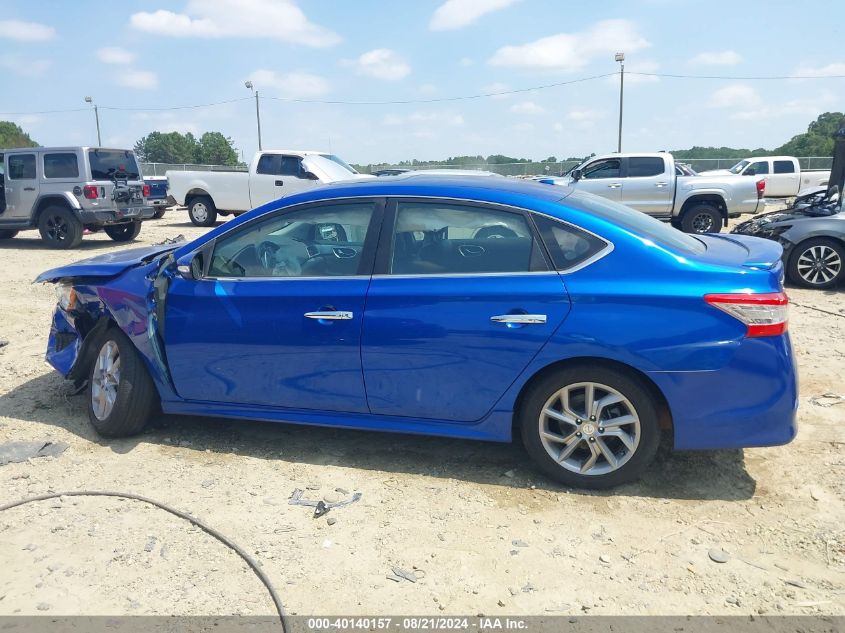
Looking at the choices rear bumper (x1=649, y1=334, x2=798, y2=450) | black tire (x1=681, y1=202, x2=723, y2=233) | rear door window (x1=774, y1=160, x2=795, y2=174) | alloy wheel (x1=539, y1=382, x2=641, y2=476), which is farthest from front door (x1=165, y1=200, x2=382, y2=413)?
rear door window (x1=774, y1=160, x2=795, y2=174)

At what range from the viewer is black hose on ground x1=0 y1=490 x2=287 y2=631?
2789mm

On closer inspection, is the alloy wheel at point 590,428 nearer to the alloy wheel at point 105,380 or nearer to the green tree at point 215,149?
the alloy wheel at point 105,380

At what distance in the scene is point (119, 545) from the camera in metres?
3.19

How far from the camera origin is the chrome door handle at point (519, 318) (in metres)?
3.40

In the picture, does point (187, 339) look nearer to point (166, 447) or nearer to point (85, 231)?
point (166, 447)

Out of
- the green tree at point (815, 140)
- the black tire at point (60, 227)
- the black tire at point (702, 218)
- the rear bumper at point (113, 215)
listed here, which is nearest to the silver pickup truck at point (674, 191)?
the black tire at point (702, 218)

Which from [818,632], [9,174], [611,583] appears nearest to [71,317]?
[611,583]

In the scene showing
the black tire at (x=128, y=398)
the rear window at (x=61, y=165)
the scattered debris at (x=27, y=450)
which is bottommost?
the scattered debris at (x=27, y=450)

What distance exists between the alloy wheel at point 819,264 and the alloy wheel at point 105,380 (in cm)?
832

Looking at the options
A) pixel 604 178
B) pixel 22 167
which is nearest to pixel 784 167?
pixel 604 178

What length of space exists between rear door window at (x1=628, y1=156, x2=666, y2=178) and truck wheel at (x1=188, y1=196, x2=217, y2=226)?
1068 cm

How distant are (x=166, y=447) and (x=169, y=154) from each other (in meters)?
73.5

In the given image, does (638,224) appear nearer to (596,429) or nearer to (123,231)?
(596,429)

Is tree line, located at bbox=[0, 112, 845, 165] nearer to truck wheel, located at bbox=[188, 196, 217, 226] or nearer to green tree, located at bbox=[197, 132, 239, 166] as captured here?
green tree, located at bbox=[197, 132, 239, 166]
